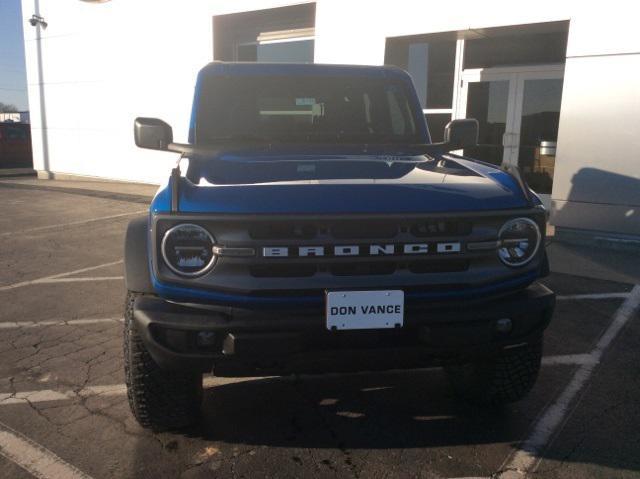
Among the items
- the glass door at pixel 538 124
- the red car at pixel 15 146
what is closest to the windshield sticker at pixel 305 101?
the glass door at pixel 538 124

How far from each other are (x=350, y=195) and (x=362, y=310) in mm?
482

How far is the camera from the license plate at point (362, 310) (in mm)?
2225

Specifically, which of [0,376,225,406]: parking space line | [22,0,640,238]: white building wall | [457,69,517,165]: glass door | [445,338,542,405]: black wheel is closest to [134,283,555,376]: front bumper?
[445,338,542,405]: black wheel

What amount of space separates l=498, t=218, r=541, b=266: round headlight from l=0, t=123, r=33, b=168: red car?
2314 centimetres

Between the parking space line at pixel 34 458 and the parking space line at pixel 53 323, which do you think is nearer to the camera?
the parking space line at pixel 34 458

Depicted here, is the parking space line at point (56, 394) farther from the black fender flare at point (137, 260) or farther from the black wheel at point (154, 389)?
the black fender flare at point (137, 260)

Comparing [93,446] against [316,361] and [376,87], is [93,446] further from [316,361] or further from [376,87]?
[376,87]

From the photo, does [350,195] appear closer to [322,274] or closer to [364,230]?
[364,230]

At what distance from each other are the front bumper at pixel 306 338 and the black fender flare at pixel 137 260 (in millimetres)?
61

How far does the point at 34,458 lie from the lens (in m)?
2.64

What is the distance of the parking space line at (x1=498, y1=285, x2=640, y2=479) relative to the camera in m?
2.58

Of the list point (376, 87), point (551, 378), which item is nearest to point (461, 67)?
point (376, 87)

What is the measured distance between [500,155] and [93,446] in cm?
870

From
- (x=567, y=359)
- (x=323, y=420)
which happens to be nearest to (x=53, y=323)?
(x=323, y=420)
